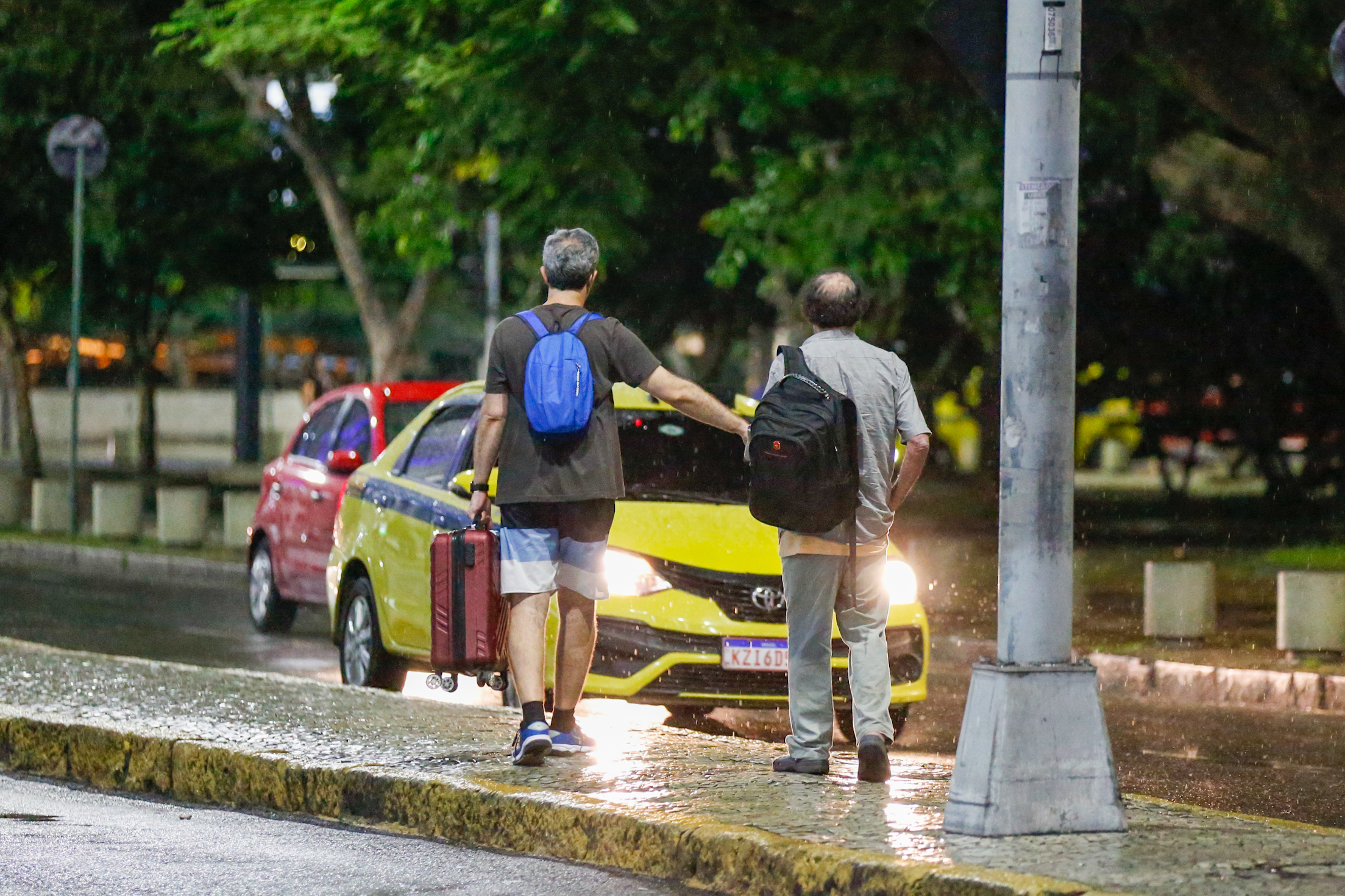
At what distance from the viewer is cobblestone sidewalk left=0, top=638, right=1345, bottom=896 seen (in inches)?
219

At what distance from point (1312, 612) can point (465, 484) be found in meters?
5.76

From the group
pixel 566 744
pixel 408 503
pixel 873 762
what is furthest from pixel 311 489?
pixel 873 762

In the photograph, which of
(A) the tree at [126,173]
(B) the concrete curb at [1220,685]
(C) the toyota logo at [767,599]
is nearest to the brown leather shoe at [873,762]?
(C) the toyota logo at [767,599]

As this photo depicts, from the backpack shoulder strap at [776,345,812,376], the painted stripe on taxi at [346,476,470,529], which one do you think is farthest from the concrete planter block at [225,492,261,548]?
the backpack shoulder strap at [776,345,812,376]

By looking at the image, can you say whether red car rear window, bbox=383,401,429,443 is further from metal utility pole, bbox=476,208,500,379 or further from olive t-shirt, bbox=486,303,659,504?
metal utility pole, bbox=476,208,500,379

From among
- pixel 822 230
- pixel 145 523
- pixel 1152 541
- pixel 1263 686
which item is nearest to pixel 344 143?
pixel 145 523

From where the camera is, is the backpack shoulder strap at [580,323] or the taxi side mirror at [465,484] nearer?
the backpack shoulder strap at [580,323]

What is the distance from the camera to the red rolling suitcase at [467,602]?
747 cm

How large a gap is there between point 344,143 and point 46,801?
19979 mm

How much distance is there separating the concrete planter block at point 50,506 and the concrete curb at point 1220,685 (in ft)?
44.3

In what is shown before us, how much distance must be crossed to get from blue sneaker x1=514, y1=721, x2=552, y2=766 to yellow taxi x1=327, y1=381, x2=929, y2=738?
141 cm

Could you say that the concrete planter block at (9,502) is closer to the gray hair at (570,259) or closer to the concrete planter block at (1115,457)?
the gray hair at (570,259)

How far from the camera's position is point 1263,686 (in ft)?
37.3

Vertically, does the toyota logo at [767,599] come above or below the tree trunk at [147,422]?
below
